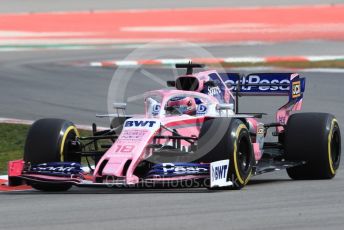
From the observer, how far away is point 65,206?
408 inches

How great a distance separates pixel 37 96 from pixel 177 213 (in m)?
15.0

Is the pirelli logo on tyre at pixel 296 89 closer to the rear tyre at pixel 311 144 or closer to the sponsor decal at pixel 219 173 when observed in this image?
the rear tyre at pixel 311 144

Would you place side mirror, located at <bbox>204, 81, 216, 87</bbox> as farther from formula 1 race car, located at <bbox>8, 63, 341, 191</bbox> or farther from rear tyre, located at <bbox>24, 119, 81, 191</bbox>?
rear tyre, located at <bbox>24, 119, 81, 191</bbox>

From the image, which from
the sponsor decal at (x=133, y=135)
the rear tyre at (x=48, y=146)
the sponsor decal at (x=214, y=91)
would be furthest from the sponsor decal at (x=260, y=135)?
the rear tyre at (x=48, y=146)

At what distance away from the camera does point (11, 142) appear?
16984mm

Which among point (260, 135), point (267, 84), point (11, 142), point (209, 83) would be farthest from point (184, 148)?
point (11, 142)

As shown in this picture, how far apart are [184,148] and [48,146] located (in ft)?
5.26

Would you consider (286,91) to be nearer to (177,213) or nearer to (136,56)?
(177,213)

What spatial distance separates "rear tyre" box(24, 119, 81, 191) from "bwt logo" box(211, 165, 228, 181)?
1844 millimetres

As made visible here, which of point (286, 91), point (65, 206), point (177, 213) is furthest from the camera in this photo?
point (286, 91)

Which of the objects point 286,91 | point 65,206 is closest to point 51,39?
point 286,91

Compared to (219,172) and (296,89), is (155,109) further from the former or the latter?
(296,89)

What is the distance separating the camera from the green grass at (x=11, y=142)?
15.4 metres

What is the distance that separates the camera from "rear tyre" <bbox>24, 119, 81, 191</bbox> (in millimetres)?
11938
